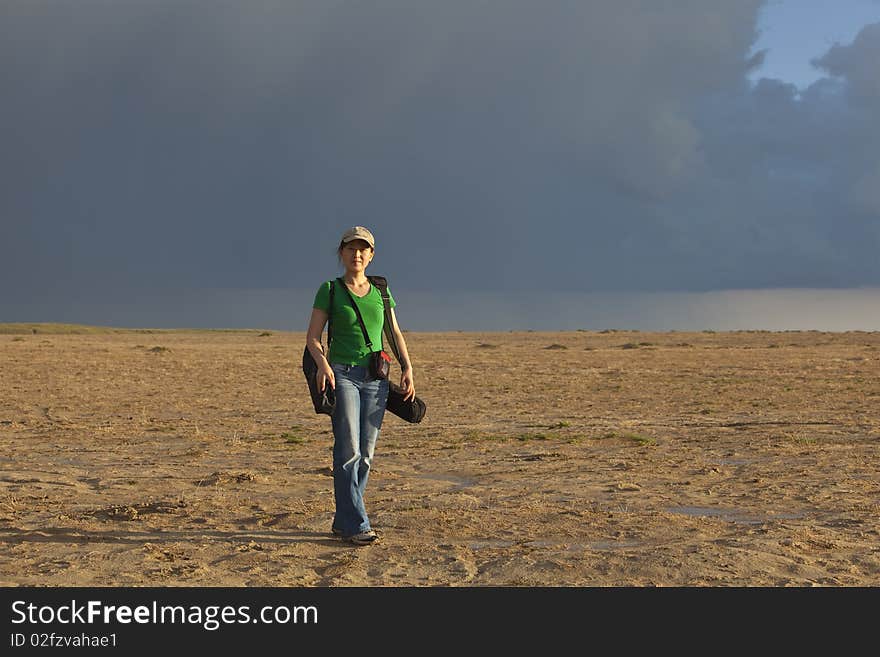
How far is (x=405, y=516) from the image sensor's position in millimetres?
10195

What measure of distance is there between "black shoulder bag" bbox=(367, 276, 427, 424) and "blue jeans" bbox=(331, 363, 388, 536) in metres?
0.09

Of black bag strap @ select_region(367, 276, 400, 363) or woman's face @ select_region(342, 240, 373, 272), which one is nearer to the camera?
woman's face @ select_region(342, 240, 373, 272)

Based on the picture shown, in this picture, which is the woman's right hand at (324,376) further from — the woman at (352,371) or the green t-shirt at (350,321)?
the green t-shirt at (350,321)

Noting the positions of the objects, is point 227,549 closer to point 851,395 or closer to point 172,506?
point 172,506

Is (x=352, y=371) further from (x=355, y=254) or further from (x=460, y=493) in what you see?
(x=460, y=493)

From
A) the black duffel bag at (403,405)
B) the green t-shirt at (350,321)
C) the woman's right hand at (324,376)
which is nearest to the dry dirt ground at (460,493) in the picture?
the black duffel bag at (403,405)

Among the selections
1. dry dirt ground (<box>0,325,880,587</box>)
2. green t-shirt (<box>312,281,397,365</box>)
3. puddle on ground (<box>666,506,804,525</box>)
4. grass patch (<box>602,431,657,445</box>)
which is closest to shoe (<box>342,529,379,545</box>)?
dry dirt ground (<box>0,325,880,587</box>)

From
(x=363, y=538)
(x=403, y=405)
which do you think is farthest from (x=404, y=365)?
(x=363, y=538)

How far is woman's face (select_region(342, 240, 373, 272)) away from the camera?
8484 mm

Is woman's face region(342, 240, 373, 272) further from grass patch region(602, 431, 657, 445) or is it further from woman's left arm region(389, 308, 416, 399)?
grass patch region(602, 431, 657, 445)

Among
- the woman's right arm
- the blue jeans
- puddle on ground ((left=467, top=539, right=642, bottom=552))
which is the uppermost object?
Answer: the woman's right arm
